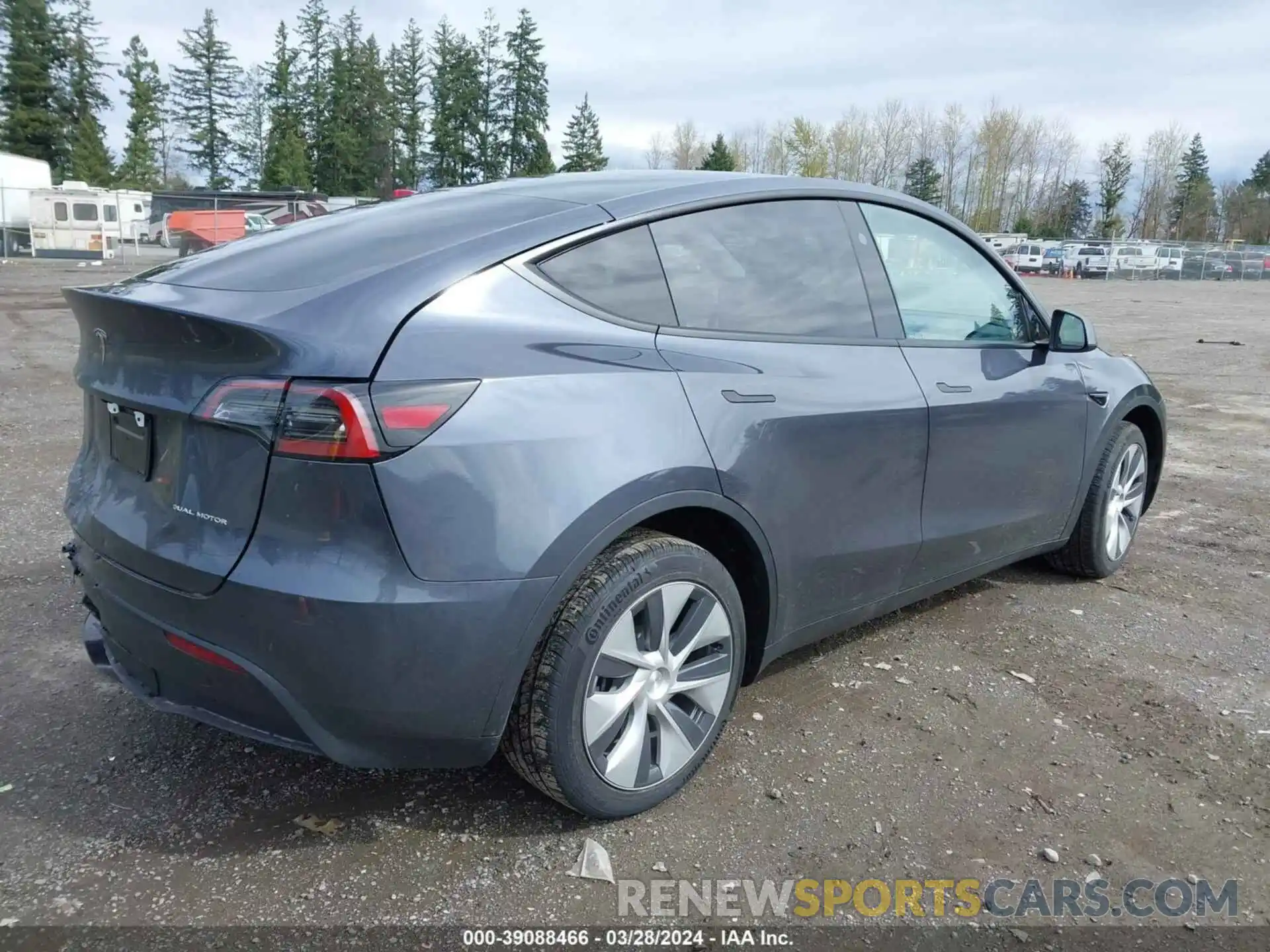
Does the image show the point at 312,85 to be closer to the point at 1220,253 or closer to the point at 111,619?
the point at 1220,253

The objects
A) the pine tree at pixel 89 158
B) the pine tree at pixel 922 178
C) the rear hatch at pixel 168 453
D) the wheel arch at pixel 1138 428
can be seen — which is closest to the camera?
the rear hatch at pixel 168 453

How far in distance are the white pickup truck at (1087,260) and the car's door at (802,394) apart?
52.5 m

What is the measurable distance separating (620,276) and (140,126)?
76894 mm

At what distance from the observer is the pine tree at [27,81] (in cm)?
5816

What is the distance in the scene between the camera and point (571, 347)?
242cm

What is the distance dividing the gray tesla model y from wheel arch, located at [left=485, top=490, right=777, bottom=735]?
0.04ft

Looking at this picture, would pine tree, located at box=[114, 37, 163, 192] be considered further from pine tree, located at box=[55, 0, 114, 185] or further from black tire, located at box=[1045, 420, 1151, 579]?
black tire, located at box=[1045, 420, 1151, 579]

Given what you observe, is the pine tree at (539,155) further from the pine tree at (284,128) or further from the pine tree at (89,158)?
the pine tree at (89,158)

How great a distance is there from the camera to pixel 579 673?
2387 millimetres

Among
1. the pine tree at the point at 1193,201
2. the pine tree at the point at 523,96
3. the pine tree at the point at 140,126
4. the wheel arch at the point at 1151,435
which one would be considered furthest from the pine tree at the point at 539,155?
the wheel arch at the point at 1151,435

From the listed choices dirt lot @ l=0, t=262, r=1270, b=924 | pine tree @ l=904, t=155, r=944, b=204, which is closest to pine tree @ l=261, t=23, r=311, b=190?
pine tree @ l=904, t=155, r=944, b=204

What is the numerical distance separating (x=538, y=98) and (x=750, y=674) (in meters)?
78.4

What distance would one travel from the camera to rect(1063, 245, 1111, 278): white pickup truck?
4950cm

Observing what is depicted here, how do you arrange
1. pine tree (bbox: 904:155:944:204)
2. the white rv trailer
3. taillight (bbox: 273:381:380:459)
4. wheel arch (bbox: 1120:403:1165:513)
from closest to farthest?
1. taillight (bbox: 273:381:380:459)
2. wheel arch (bbox: 1120:403:1165:513)
3. the white rv trailer
4. pine tree (bbox: 904:155:944:204)
